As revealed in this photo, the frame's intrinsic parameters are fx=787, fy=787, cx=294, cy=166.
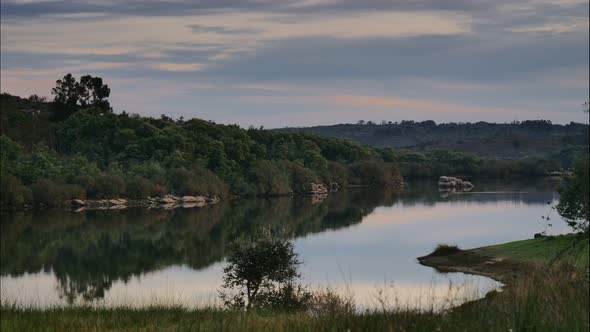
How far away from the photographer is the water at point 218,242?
42031mm

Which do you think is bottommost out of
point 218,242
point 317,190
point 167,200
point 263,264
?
point 218,242

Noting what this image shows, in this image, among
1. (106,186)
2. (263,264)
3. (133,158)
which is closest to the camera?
(263,264)

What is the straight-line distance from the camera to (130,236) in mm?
69250

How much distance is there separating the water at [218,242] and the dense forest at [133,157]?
7920mm

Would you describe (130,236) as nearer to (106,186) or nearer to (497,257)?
(106,186)

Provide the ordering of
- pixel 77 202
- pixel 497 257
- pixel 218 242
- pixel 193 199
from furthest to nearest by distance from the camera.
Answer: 1. pixel 193 199
2. pixel 77 202
3. pixel 218 242
4. pixel 497 257

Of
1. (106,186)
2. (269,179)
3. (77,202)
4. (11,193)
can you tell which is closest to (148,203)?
(106,186)

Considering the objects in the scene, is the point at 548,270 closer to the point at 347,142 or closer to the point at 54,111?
the point at 54,111

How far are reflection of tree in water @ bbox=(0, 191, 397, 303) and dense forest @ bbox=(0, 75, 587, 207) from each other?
8298 mm

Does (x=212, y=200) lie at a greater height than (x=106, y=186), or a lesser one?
lesser

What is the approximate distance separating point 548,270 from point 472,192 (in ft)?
407

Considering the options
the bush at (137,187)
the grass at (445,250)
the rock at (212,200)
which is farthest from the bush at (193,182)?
the grass at (445,250)

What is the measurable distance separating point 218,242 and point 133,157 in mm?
50408

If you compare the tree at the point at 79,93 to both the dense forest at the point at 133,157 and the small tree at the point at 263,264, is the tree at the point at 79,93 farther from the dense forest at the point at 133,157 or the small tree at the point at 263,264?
the small tree at the point at 263,264
